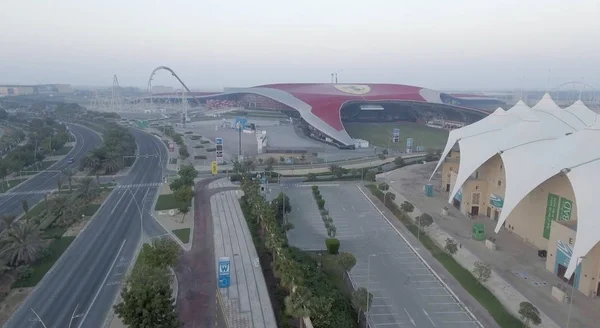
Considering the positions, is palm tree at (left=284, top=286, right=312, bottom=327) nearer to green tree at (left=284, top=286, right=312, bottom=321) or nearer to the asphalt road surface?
green tree at (left=284, top=286, right=312, bottom=321)

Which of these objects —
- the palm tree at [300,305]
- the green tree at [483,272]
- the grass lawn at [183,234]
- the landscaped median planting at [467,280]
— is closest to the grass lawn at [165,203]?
the grass lawn at [183,234]

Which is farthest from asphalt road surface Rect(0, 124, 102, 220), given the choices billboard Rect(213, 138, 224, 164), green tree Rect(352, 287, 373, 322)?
green tree Rect(352, 287, 373, 322)

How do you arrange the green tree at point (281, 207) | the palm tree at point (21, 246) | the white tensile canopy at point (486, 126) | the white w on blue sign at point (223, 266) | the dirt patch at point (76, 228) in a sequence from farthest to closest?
the white tensile canopy at point (486, 126)
the green tree at point (281, 207)
the dirt patch at point (76, 228)
the palm tree at point (21, 246)
the white w on blue sign at point (223, 266)

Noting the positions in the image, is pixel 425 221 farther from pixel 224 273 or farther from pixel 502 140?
pixel 224 273

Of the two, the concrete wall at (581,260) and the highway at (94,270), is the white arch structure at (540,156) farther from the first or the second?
the highway at (94,270)

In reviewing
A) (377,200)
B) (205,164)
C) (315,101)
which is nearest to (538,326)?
(377,200)

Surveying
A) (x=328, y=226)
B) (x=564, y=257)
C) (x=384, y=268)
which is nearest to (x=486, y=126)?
(x=564, y=257)
